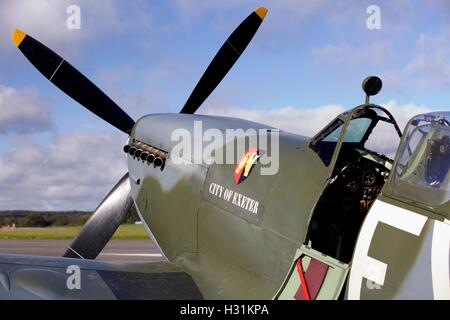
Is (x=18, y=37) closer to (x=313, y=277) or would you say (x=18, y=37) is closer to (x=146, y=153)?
(x=146, y=153)

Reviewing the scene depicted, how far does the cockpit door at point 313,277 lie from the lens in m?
4.18

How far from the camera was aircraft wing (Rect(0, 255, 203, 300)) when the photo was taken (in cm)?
→ 543

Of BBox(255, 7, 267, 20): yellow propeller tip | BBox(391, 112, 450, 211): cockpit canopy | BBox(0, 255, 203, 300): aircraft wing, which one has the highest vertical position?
BBox(255, 7, 267, 20): yellow propeller tip

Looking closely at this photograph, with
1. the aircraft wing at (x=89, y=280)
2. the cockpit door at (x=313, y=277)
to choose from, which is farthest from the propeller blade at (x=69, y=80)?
the cockpit door at (x=313, y=277)

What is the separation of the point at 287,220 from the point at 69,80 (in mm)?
5323

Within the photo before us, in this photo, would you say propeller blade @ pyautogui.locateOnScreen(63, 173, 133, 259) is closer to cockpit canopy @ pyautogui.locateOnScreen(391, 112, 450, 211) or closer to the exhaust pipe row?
the exhaust pipe row

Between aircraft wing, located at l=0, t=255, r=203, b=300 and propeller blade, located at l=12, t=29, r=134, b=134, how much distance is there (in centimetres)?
325

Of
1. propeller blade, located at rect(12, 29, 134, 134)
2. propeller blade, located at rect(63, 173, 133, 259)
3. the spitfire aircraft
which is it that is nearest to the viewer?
the spitfire aircraft

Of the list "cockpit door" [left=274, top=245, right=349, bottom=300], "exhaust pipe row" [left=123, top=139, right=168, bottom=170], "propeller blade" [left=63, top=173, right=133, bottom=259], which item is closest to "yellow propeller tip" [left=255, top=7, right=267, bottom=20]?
"exhaust pipe row" [left=123, top=139, right=168, bottom=170]

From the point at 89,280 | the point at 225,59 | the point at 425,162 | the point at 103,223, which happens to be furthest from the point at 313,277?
the point at 225,59

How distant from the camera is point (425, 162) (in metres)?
4.06

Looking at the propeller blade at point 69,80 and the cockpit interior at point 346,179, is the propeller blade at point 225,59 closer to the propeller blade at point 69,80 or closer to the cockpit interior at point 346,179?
the propeller blade at point 69,80

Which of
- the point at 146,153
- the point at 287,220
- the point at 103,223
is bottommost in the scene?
the point at 103,223

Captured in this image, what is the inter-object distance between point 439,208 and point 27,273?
3972 millimetres
